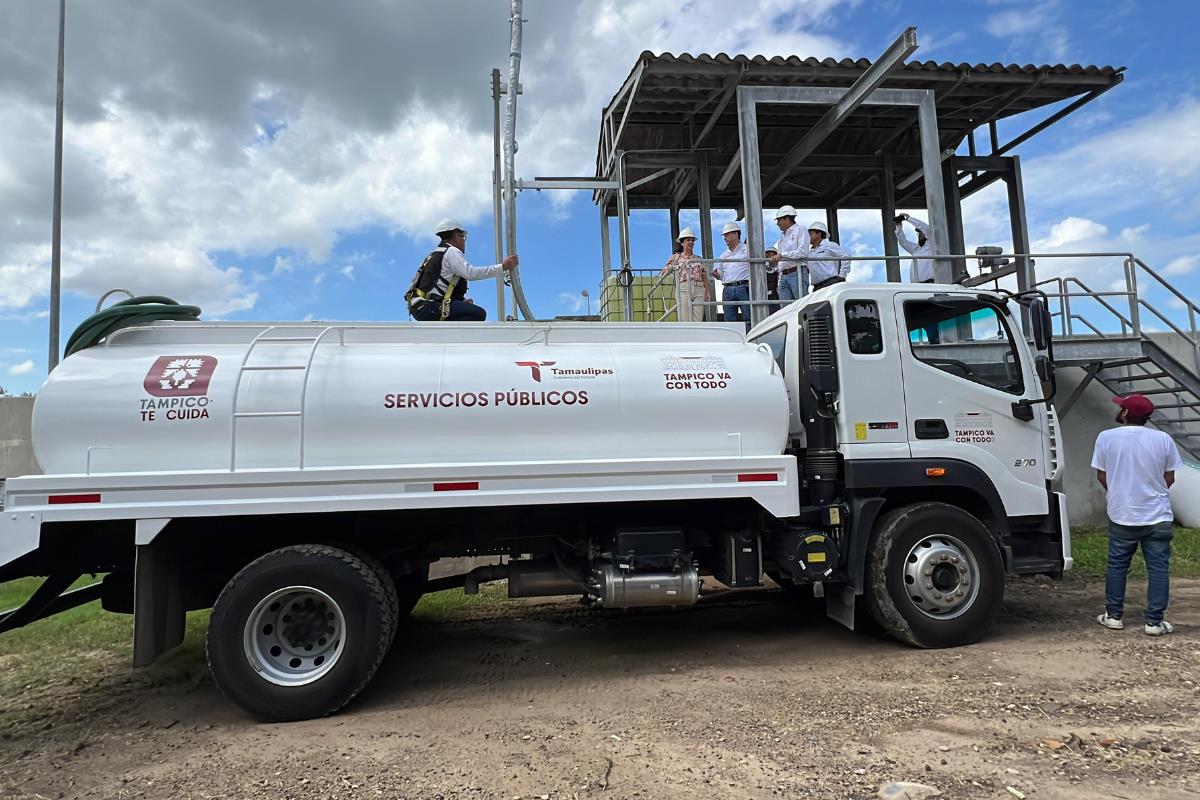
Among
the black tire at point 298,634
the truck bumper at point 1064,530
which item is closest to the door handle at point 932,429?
the truck bumper at point 1064,530

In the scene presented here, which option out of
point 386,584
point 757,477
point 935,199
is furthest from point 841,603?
point 935,199

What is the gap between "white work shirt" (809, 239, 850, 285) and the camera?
27.5ft

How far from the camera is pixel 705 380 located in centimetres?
494

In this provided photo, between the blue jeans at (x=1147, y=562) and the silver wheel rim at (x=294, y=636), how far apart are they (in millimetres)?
5776

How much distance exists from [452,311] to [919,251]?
7.49 metres

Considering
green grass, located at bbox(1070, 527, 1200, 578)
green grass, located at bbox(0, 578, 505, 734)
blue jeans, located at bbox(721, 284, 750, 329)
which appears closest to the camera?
green grass, located at bbox(0, 578, 505, 734)

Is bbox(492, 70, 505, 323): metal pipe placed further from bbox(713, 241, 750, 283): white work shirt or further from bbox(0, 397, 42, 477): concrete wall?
bbox(0, 397, 42, 477): concrete wall

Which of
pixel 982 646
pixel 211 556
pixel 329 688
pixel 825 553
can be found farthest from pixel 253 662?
pixel 982 646

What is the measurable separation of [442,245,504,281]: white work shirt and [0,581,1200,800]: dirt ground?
3.12 meters

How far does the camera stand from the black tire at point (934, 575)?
5.10 meters

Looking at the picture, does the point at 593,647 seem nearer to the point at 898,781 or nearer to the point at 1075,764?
the point at 898,781

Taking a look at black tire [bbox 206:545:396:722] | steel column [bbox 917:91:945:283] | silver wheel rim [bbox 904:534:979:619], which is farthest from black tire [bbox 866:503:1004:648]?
steel column [bbox 917:91:945:283]

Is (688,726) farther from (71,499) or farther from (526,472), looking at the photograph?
(71,499)

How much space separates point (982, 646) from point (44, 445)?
6.42 meters
